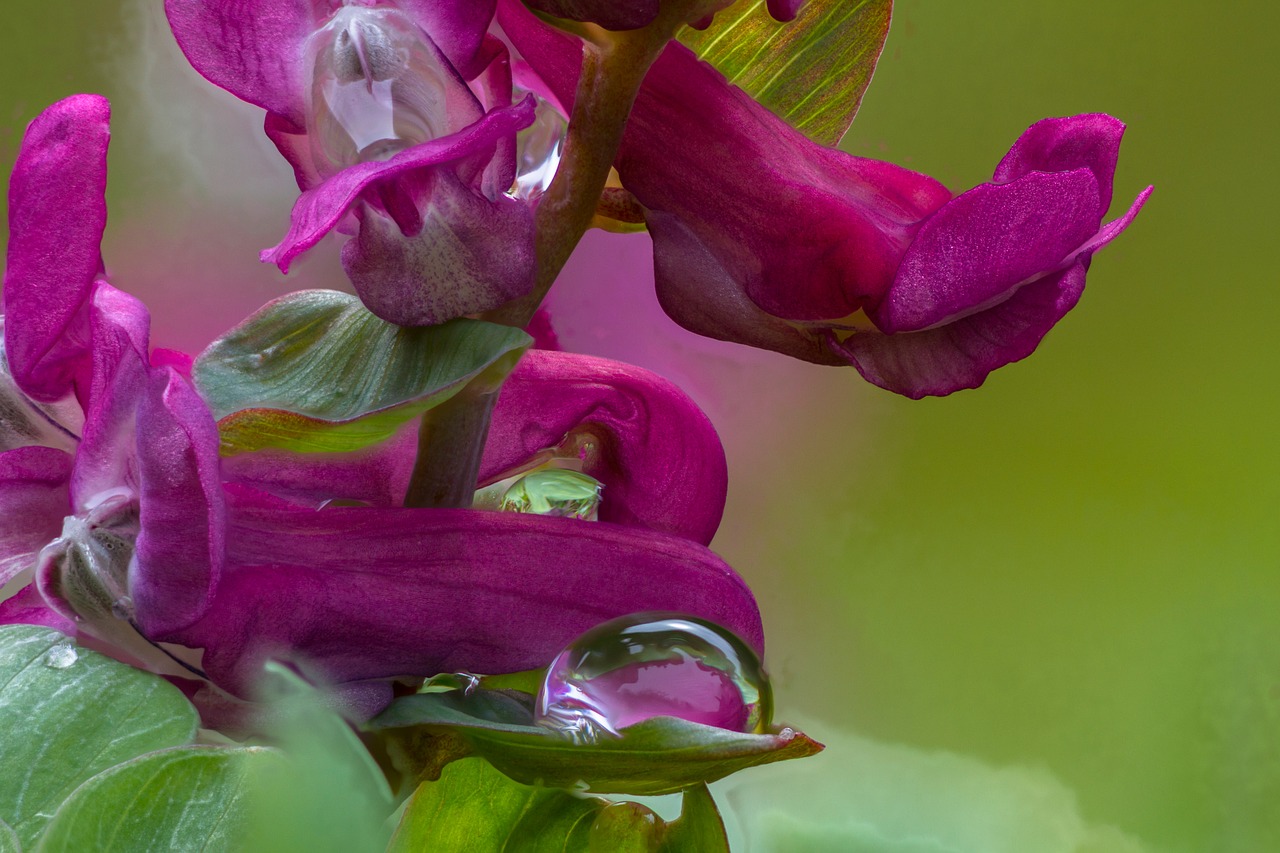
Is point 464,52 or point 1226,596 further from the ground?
point 464,52

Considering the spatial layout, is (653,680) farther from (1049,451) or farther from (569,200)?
(1049,451)

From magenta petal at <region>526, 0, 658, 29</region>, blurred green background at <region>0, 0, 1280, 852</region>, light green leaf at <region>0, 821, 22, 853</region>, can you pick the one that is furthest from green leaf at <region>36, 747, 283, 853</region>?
blurred green background at <region>0, 0, 1280, 852</region>

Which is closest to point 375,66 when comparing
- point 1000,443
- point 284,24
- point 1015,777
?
point 284,24

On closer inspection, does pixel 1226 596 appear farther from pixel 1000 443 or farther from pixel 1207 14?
pixel 1207 14

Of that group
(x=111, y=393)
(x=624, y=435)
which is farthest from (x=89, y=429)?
(x=624, y=435)

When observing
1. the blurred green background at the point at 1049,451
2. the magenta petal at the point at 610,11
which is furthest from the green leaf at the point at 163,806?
the blurred green background at the point at 1049,451

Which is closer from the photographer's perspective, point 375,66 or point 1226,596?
point 375,66

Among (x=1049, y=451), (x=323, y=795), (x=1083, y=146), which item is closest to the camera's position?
(x=323, y=795)

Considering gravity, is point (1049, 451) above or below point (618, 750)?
below
